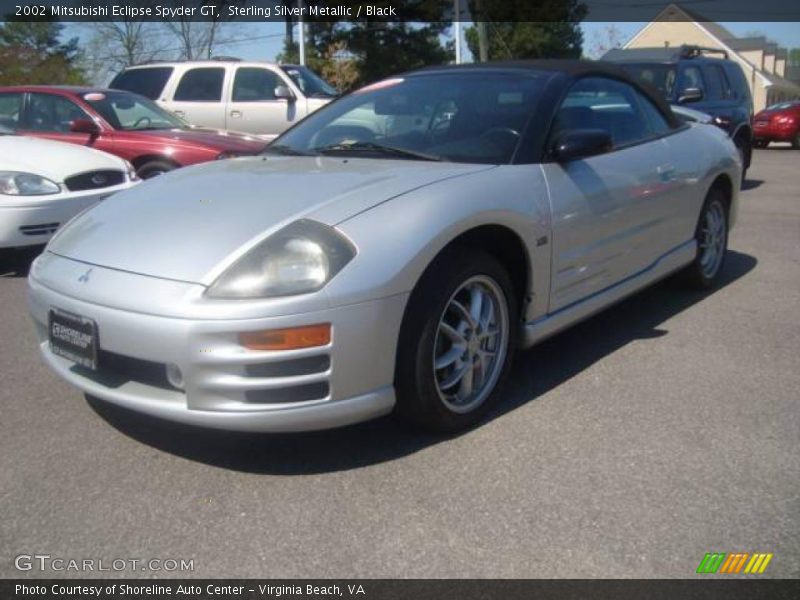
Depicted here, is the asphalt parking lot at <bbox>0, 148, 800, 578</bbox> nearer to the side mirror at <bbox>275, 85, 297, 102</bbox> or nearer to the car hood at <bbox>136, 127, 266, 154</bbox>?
the car hood at <bbox>136, 127, 266, 154</bbox>

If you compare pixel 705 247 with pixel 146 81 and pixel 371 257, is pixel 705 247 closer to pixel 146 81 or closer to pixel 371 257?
pixel 371 257

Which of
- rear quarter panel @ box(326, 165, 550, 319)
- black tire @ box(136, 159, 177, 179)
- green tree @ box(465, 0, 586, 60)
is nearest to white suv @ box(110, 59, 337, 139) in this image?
black tire @ box(136, 159, 177, 179)

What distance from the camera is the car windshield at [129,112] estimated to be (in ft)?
26.1

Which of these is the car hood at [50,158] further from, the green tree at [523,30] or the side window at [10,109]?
the green tree at [523,30]

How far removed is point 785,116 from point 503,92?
736 inches

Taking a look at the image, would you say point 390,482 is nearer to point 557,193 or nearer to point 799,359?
point 557,193

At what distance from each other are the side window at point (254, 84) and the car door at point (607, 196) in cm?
735

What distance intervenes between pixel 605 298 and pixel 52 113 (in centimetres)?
642

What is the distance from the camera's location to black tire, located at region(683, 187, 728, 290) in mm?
4980

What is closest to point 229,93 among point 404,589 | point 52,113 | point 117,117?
point 117,117

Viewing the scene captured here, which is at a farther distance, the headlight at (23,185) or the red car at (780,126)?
the red car at (780,126)

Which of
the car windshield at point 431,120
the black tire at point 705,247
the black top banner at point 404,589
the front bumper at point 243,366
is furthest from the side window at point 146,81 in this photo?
the black top banner at point 404,589

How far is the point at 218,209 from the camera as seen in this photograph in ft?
9.92

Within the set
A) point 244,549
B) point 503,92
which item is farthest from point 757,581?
point 503,92
